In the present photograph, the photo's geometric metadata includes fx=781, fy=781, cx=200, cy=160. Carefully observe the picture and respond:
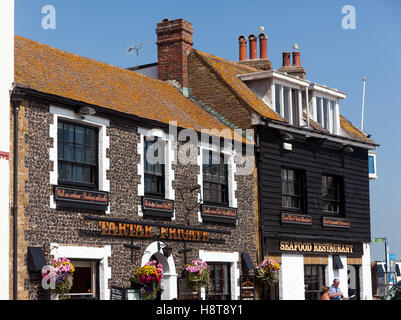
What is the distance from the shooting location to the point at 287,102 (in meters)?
29.3

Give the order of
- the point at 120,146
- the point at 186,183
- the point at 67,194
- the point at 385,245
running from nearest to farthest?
the point at 67,194 < the point at 120,146 < the point at 186,183 < the point at 385,245

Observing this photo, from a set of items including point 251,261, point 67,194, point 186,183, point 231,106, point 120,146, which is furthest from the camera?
point 231,106

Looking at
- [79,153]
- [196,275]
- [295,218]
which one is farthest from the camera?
[295,218]

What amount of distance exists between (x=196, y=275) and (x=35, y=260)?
6113mm

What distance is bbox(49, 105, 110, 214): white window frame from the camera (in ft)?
63.2

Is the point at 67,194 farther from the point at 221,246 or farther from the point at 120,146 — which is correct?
the point at 221,246

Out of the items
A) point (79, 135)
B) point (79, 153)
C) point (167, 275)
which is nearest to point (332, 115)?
point (167, 275)

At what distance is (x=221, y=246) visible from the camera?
980 inches

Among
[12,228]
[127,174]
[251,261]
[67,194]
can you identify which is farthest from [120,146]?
[251,261]

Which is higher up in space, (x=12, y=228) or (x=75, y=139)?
(x=75, y=139)

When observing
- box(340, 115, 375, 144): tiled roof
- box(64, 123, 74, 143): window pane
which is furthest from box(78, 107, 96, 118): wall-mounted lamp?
box(340, 115, 375, 144): tiled roof

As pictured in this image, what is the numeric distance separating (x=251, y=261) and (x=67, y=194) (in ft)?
27.8

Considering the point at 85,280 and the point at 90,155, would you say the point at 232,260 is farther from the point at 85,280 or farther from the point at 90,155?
the point at 90,155

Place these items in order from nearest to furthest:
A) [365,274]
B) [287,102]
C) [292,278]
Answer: [292,278]
[287,102]
[365,274]
